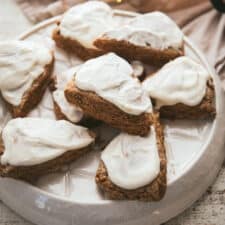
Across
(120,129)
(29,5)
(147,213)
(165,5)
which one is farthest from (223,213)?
(29,5)

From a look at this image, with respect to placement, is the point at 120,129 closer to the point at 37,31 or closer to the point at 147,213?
the point at 147,213

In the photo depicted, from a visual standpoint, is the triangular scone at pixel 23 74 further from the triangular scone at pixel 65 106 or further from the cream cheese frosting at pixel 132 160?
the cream cheese frosting at pixel 132 160

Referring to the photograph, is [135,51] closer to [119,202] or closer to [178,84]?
[178,84]

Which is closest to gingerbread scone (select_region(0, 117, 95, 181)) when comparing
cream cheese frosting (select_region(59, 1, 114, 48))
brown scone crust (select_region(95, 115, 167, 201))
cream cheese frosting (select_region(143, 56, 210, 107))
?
brown scone crust (select_region(95, 115, 167, 201))

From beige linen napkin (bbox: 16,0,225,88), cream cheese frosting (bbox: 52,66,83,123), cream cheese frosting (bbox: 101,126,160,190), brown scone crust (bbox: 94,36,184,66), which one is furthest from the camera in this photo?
beige linen napkin (bbox: 16,0,225,88)

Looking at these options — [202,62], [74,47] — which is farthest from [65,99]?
[202,62]

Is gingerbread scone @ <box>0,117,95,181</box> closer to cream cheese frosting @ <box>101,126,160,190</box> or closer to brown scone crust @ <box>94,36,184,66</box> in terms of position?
cream cheese frosting @ <box>101,126,160,190</box>
